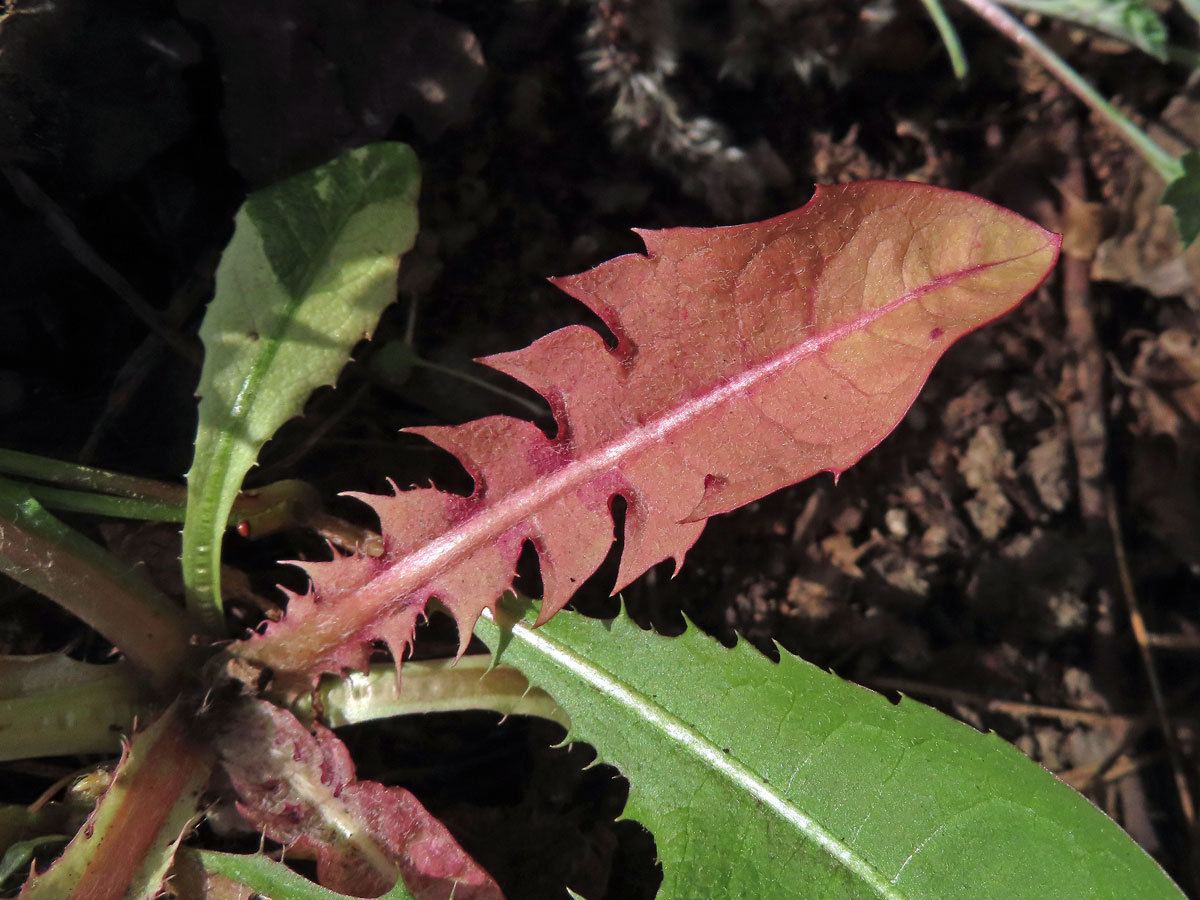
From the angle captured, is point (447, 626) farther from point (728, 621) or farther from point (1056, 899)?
point (1056, 899)

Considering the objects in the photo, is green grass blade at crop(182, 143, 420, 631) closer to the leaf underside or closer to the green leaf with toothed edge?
the leaf underside

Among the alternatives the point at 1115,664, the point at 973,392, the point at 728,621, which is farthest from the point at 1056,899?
the point at 973,392

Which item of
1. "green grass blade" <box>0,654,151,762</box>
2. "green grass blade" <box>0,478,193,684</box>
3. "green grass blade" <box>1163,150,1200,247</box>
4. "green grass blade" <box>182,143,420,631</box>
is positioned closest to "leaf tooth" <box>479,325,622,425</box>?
"green grass blade" <box>182,143,420,631</box>

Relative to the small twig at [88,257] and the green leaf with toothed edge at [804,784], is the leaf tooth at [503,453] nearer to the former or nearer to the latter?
the green leaf with toothed edge at [804,784]

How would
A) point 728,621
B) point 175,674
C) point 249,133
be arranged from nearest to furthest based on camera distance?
1. point 175,674
2. point 249,133
3. point 728,621

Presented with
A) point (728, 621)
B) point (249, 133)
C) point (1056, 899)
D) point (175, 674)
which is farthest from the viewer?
point (728, 621)

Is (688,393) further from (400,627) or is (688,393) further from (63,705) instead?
(63,705)

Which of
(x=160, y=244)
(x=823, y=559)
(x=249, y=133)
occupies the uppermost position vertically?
(x=249, y=133)
